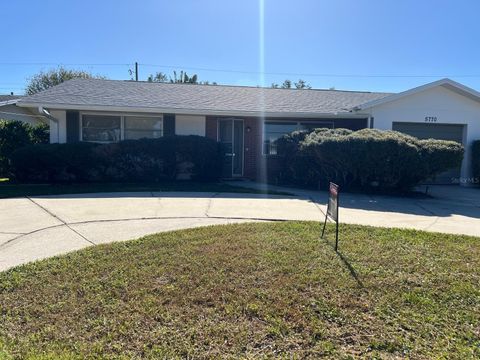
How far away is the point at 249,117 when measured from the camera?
14594mm

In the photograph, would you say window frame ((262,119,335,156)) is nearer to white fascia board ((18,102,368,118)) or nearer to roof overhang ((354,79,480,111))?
white fascia board ((18,102,368,118))

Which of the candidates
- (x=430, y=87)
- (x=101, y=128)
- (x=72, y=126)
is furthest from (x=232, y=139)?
(x=430, y=87)

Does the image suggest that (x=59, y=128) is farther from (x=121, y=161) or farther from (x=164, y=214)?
(x=164, y=214)

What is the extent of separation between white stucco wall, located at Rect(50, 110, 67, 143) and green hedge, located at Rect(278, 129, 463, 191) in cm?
812

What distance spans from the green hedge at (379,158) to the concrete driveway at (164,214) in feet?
2.32

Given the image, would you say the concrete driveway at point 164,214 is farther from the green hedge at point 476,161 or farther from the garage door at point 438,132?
the garage door at point 438,132

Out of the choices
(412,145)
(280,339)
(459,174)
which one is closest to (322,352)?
(280,339)

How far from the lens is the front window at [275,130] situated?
14.8 metres

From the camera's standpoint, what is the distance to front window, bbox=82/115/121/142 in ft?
44.9

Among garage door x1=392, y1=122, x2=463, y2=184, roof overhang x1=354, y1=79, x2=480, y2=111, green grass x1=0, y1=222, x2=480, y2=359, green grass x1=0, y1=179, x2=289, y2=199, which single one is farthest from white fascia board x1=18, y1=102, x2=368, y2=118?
green grass x1=0, y1=222, x2=480, y2=359

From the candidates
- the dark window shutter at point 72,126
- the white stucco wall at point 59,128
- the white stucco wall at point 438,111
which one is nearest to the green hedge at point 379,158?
the white stucco wall at point 438,111

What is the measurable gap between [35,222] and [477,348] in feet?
21.9

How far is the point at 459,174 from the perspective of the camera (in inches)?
579

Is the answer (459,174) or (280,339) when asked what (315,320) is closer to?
(280,339)
